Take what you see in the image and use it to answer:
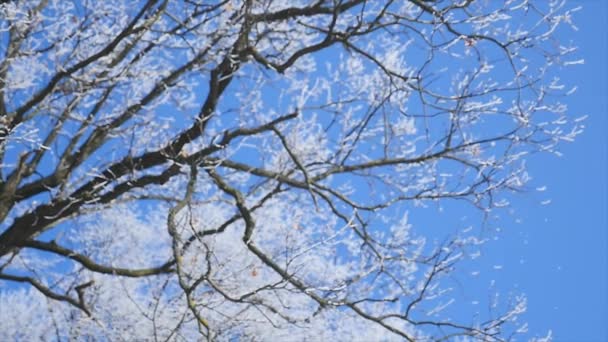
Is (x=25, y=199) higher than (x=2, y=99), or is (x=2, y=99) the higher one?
(x=2, y=99)

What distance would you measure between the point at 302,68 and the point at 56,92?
2383 mm

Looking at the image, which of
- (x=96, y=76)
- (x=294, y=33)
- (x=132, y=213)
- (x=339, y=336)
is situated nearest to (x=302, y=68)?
(x=294, y=33)

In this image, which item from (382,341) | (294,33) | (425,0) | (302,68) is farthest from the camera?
(382,341)

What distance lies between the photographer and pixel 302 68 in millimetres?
8391

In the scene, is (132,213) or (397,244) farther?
(132,213)

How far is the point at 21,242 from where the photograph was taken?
24.3 feet

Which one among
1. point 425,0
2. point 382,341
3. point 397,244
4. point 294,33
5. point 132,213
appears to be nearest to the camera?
point 425,0

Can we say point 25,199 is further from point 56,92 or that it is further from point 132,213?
point 132,213

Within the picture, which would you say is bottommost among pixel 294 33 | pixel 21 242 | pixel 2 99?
pixel 21 242

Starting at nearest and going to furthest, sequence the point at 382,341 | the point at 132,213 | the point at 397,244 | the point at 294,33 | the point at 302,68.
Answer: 1. the point at 397,244
2. the point at 294,33
3. the point at 302,68
4. the point at 132,213
5. the point at 382,341

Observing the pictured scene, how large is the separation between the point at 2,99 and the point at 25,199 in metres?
0.90

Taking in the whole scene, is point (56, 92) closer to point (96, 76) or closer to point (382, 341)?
point (96, 76)

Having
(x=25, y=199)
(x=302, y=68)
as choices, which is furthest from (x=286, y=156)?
(x=25, y=199)

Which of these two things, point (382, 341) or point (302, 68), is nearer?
point (302, 68)
